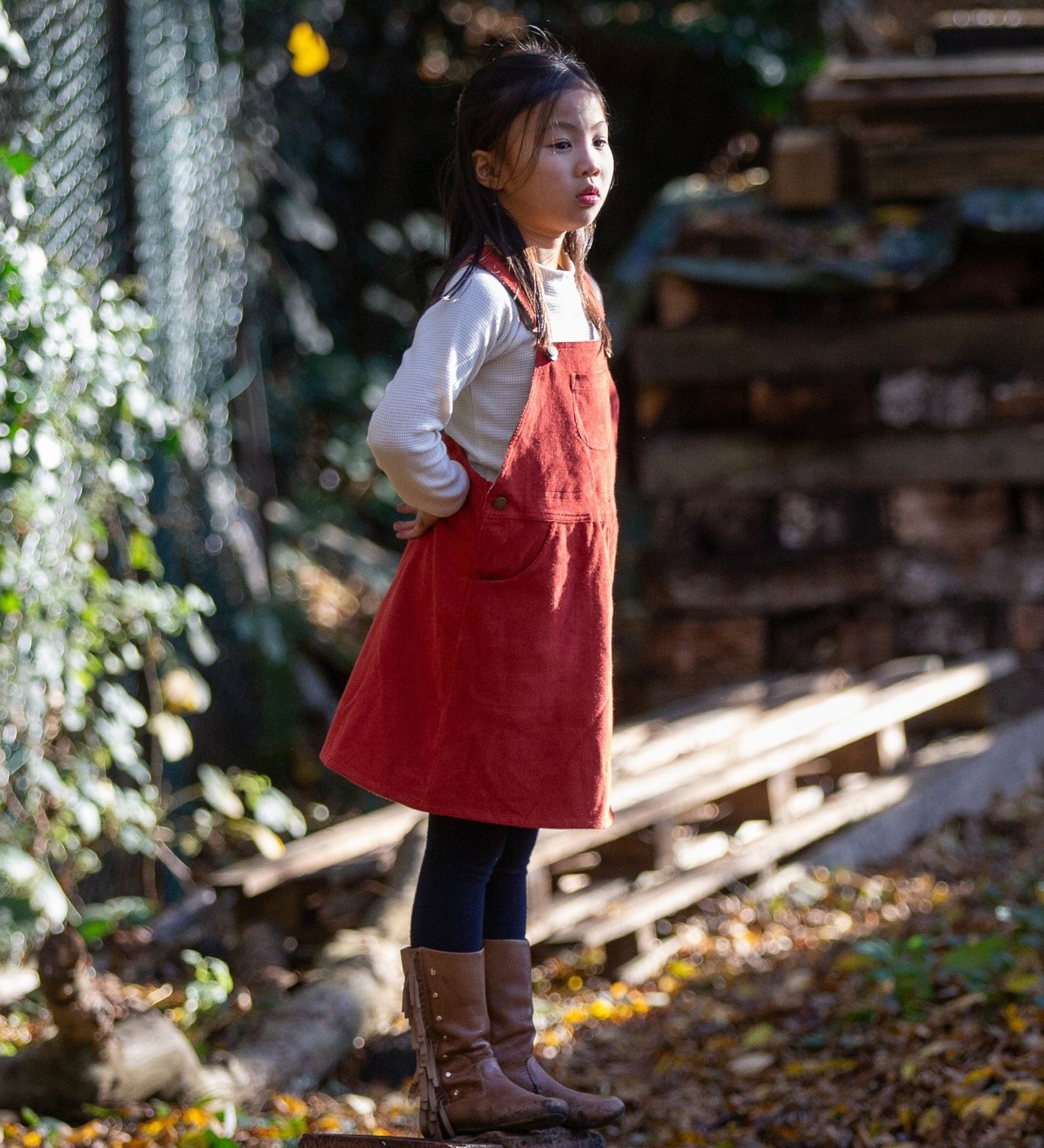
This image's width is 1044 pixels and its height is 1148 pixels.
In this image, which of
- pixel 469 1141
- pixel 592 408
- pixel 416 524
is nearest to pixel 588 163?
pixel 592 408

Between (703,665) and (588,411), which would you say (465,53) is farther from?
(588,411)

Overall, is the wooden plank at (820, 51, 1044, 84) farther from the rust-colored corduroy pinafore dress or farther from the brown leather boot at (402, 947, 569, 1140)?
the brown leather boot at (402, 947, 569, 1140)

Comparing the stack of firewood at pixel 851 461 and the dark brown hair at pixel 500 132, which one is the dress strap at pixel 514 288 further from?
the stack of firewood at pixel 851 461

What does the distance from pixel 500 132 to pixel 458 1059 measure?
1.51 m

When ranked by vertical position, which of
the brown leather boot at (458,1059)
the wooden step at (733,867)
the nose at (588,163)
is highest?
the nose at (588,163)

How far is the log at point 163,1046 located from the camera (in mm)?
2752

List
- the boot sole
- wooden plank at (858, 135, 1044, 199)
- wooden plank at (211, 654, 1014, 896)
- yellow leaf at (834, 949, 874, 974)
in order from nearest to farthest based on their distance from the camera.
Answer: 1. the boot sole
2. yellow leaf at (834, 949, 874, 974)
3. wooden plank at (211, 654, 1014, 896)
4. wooden plank at (858, 135, 1044, 199)

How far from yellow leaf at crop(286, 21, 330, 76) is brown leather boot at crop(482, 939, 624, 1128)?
14.7 feet

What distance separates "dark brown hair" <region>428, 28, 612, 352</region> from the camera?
87.6 inches

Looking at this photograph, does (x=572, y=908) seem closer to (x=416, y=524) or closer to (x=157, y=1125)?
(x=157, y=1125)

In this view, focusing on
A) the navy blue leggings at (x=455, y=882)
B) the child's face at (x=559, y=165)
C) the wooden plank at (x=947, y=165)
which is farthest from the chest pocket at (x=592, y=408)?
the wooden plank at (x=947, y=165)

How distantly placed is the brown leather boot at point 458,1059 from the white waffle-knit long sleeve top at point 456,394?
2.48 feet

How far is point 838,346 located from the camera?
5766 mm

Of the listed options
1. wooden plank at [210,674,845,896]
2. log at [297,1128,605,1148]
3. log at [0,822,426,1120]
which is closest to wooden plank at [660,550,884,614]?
wooden plank at [210,674,845,896]
